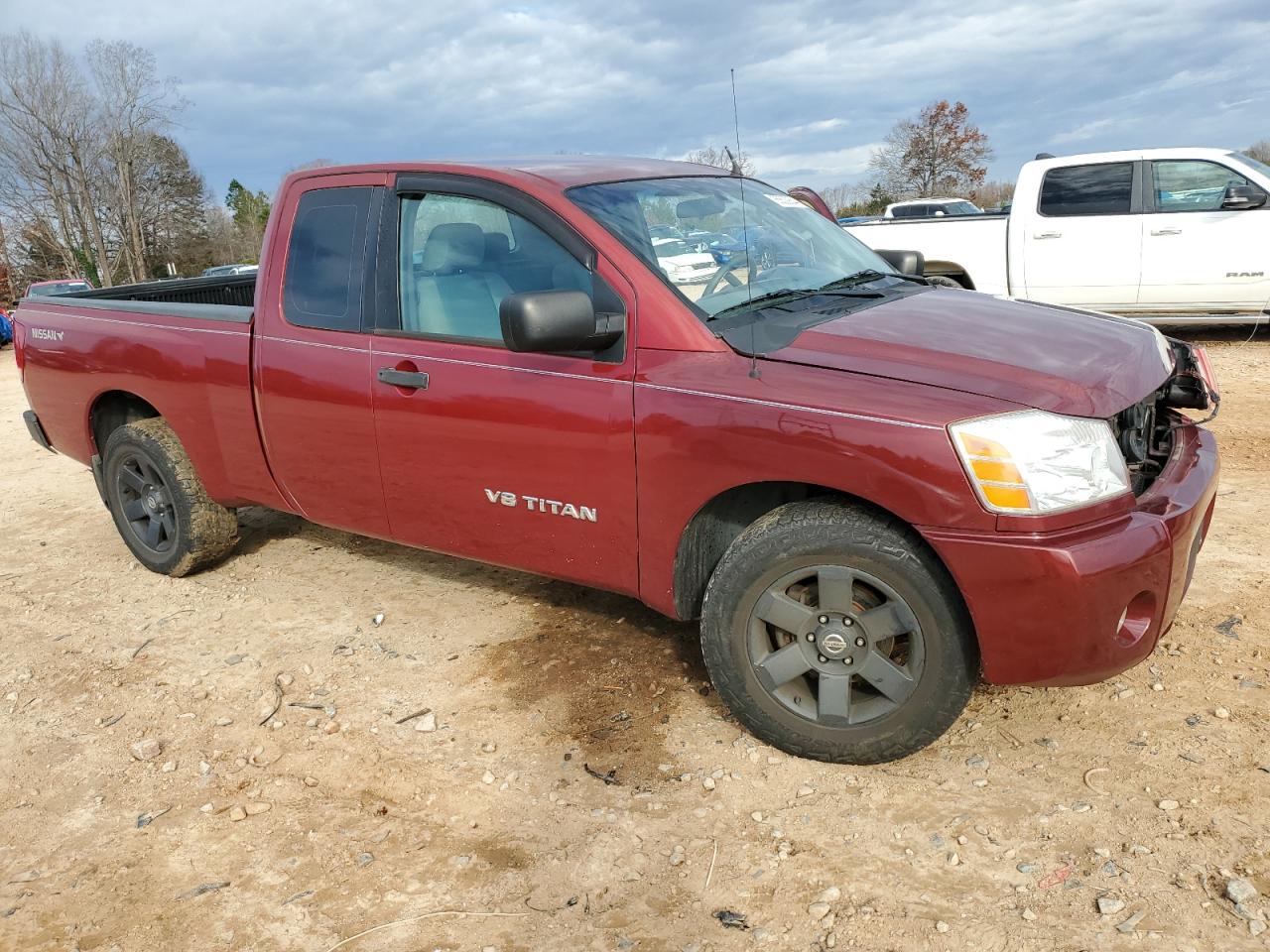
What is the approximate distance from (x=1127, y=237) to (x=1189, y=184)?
742 mm

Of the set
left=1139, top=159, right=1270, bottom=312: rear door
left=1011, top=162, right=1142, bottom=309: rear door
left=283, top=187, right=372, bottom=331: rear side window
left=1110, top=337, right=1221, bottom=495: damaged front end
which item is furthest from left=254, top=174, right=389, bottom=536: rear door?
left=1139, top=159, right=1270, bottom=312: rear door

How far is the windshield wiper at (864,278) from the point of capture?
3584 millimetres

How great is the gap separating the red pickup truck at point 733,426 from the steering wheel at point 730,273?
0.4 inches

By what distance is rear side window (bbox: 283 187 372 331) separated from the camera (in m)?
3.75

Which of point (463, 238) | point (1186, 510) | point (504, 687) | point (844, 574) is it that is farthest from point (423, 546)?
point (1186, 510)

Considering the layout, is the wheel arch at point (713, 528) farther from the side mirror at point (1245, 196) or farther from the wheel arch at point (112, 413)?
the side mirror at point (1245, 196)

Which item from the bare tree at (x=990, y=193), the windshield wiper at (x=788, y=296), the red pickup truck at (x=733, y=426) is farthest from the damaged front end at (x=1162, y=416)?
the bare tree at (x=990, y=193)

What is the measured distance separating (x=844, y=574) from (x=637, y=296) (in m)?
1.06

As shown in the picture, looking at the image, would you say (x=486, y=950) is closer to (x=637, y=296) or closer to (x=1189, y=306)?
(x=637, y=296)

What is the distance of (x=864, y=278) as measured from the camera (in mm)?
3766

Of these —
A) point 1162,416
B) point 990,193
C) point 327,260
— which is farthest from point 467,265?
point 990,193

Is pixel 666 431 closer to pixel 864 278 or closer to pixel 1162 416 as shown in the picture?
pixel 864 278

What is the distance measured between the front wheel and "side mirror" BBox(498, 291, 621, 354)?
0.79 metres

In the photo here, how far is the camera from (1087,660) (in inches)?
103
